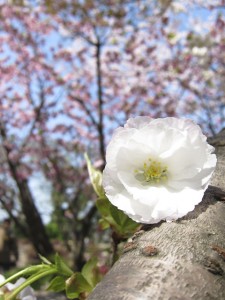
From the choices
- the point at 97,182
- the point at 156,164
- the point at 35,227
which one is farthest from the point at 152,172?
the point at 35,227

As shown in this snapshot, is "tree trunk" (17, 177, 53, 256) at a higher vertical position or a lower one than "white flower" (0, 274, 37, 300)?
lower

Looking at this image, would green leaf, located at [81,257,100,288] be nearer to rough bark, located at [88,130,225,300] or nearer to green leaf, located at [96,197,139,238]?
green leaf, located at [96,197,139,238]

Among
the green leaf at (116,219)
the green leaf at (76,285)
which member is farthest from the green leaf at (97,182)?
the green leaf at (76,285)

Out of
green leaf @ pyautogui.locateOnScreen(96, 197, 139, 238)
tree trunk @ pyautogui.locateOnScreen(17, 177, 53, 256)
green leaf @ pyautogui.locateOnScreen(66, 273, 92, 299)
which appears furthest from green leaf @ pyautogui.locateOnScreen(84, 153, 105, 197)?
tree trunk @ pyautogui.locateOnScreen(17, 177, 53, 256)

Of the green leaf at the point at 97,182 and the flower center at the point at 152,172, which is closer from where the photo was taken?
the flower center at the point at 152,172

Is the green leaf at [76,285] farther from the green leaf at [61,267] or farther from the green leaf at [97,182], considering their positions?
the green leaf at [97,182]

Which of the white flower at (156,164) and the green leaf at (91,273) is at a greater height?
the white flower at (156,164)

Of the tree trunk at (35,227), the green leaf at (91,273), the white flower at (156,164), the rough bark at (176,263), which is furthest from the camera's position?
the tree trunk at (35,227)
